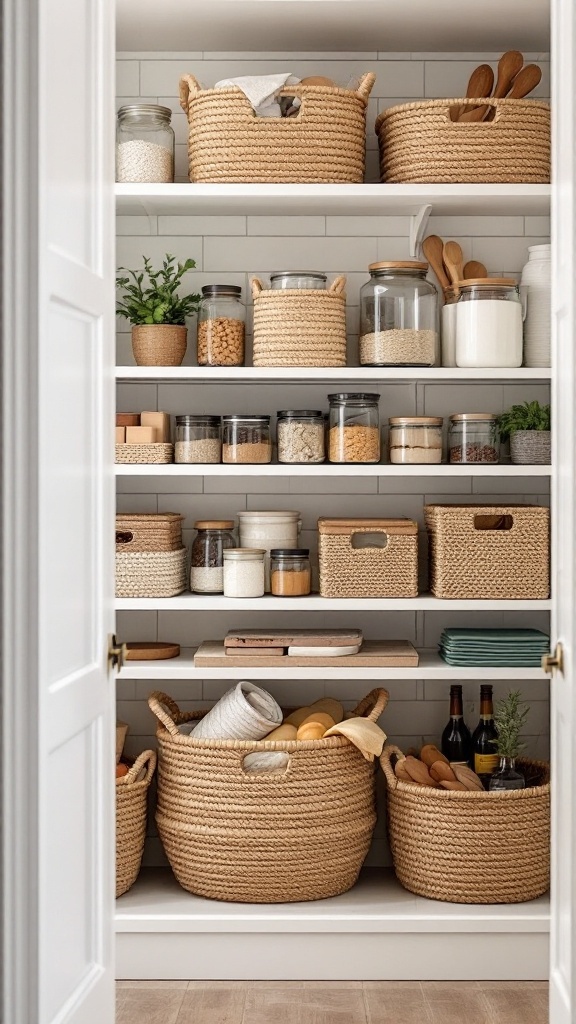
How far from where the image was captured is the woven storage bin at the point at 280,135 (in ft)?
9.30

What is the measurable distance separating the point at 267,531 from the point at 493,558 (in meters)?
0.62

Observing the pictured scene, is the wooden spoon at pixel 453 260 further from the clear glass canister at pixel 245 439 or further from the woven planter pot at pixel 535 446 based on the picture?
the clear glass canister at pixel 245 439

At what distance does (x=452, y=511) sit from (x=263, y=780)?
0.87 m

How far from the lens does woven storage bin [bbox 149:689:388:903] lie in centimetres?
273

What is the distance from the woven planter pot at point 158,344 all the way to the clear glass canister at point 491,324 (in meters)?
0.78

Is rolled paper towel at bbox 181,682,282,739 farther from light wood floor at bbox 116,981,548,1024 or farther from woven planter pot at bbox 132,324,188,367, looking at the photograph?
woven planter pot at bbox 132,324,188,367

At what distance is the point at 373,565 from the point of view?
2893mm

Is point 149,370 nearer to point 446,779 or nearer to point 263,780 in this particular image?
point 263,780

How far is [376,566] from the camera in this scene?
2893 millimetres

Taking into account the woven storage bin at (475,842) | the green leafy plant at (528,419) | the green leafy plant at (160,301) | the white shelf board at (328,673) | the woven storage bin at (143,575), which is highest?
the green leafy plant at (160,301)

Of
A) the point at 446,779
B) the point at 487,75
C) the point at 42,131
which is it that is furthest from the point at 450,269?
the point at 42,131

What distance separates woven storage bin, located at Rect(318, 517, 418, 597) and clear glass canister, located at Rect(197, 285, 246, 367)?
0.54 metres

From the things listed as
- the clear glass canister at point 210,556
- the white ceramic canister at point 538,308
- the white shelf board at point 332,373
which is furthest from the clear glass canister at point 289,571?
the white ceramic canister at point 538,308

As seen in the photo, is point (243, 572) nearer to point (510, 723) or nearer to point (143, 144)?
point (510, 723)
